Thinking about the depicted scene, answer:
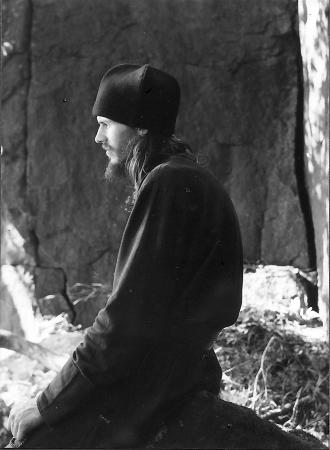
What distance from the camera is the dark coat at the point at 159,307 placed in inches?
83.6

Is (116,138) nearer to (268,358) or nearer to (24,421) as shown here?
(24,421)

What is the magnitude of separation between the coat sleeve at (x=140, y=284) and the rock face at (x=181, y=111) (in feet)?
5.90

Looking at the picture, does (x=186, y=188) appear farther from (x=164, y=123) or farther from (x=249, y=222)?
(x=249, y=222)

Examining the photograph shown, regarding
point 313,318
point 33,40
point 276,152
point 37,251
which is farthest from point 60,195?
point 313,318

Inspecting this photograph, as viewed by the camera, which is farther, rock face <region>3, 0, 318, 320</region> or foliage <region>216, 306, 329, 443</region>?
rock face <region>3, 0, 318, 320</region>

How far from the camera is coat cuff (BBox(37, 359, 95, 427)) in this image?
2166mm

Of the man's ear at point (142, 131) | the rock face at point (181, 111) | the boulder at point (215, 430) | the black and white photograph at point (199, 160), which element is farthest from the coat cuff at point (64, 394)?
the rock face at point (181, 111)

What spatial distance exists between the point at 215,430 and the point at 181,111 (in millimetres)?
2121

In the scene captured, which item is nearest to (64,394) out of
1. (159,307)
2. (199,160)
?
(159,307)

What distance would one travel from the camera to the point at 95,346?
213cm

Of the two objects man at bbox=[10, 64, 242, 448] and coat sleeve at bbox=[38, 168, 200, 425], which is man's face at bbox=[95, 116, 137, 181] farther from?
coat sleeve at bbox=[38, 168, 200, 425]

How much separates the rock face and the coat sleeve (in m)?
1.80

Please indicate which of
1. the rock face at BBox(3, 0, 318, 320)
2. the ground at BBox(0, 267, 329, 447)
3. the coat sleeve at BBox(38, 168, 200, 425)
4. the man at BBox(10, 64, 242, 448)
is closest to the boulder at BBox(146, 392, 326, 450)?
the man at BBox(10, 64, 242, 448)

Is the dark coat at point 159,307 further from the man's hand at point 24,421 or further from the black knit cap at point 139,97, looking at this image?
the black knit cap at point 139,97
